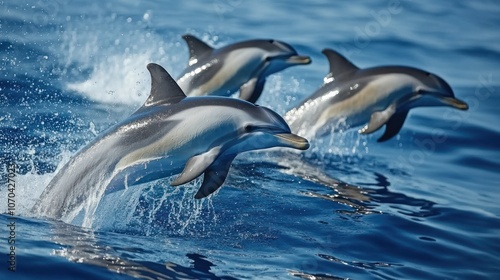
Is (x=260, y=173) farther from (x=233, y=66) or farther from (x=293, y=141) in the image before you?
(x=293, y=141)

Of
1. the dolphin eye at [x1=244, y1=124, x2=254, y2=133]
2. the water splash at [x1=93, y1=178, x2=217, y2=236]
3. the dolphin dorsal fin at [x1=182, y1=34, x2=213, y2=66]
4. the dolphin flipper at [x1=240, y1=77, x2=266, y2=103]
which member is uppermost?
the dolphin dorsal fin at [x1=182, y1=34, x2=213, y2=66]

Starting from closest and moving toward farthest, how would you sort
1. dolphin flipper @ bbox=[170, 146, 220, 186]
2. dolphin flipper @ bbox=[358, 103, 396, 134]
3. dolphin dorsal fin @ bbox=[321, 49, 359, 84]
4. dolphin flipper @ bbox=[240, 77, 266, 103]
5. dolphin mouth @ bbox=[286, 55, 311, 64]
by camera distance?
dolphin flipper @ bbox=[170, 146, 220, 186]
dolphin flipper @ bbox=[358, 103, 396, 134]
dolphin dorsal fin @ bbox=[321, 49, 359, 84]
dolphin flipper @ bbox=[240, 77, 266, 103]
dolphin mouth @ bbox=[286, 55, 311, 64]

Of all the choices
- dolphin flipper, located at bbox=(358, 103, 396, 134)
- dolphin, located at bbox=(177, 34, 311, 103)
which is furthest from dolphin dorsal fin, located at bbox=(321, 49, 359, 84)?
dolphin, located at bbox=(177, 34, 311, 103)

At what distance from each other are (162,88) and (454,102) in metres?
4.77

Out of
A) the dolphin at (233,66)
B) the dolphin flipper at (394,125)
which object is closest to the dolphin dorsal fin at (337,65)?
the dolphin flipper at (394,125)

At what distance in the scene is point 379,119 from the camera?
10648mm

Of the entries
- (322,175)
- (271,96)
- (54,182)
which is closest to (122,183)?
(54,182)

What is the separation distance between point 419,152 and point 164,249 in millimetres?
5828

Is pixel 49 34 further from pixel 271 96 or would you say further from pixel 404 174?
pixel 404 174

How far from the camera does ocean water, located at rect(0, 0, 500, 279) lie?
6.77 meters

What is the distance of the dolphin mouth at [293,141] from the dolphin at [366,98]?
133 inches

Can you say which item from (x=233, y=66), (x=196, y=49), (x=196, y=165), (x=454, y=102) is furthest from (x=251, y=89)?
(x=196, y=165)

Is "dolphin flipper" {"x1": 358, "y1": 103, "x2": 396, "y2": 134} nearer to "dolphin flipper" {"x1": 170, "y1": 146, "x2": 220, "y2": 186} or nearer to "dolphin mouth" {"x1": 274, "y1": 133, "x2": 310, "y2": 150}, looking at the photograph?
"dolphin mouth" {"x1": 274, "y1": 133, "x2": 310, "y2": 150}

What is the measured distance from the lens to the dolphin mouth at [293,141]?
23.9ft
